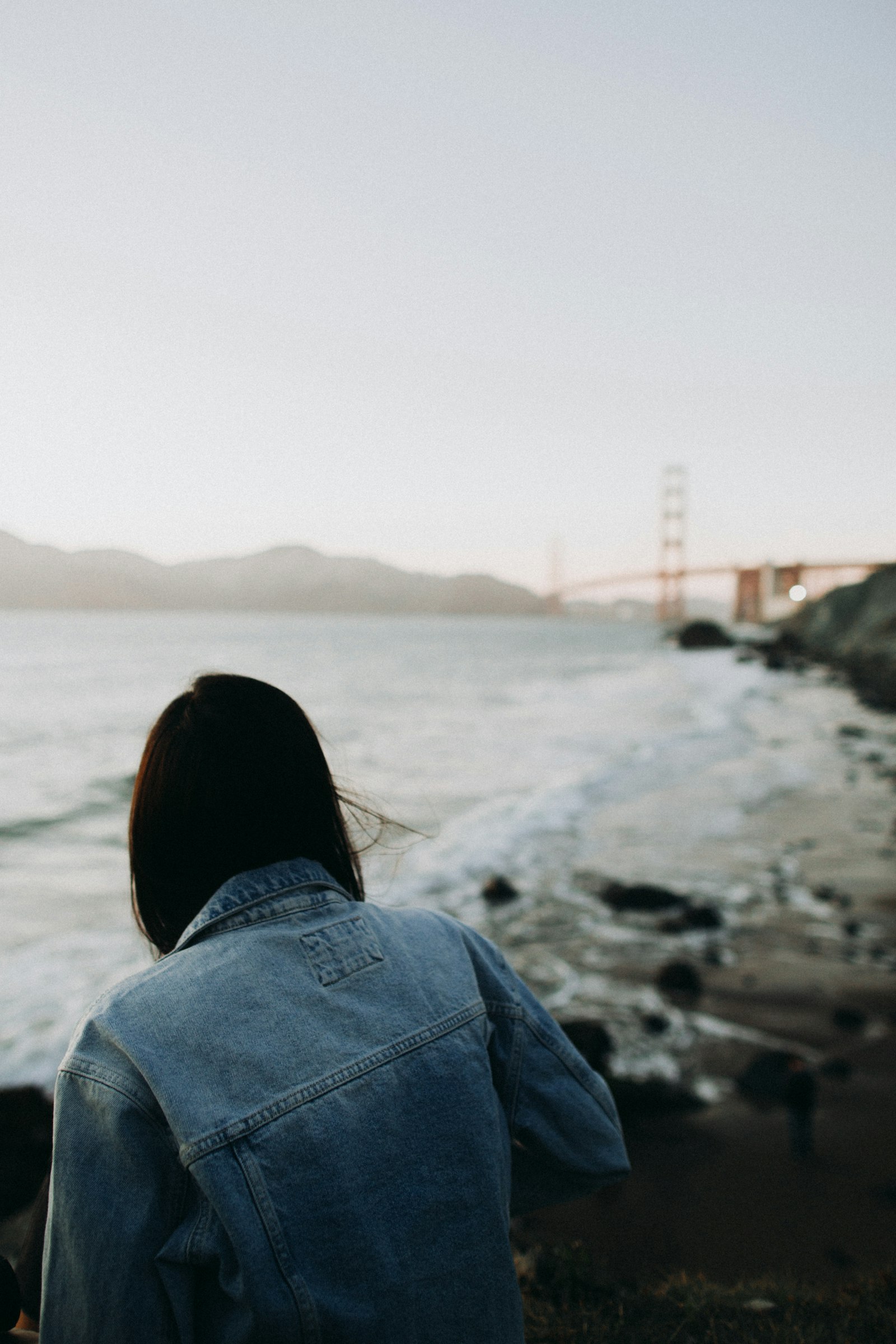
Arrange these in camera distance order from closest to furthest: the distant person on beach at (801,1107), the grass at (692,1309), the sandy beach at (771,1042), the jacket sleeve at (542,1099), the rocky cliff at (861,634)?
the jacket sleeve at (542,1099), the grass at (692,1309), the sandy beach at (771,1042), the distant person on beach at (801,1107), the rocky cliff at (861,634)

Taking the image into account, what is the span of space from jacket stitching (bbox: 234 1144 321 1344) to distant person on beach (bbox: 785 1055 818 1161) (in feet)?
7.25

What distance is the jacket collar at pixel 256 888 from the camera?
34.4 inches

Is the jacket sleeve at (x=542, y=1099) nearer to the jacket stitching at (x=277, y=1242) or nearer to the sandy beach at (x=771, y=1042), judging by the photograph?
the jacket stitching at (x=277, y=1242)

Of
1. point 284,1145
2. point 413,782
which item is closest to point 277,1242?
point 284,1145

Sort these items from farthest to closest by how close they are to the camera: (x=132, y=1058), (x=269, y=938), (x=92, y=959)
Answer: (x=92, y=959) → (x=269, y=938) → (x=132, y=1058)

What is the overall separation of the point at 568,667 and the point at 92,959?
2913cm

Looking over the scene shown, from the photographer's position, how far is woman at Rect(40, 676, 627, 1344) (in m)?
0.75

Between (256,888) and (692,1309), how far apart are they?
1.45 meters

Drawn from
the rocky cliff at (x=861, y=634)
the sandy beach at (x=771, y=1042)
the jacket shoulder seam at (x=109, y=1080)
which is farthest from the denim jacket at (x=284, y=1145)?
the rocky cliff at (x=861, y=634)

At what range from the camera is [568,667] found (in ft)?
108

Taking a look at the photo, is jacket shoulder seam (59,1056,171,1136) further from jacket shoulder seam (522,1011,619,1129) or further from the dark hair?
jacket shoulder seam (522,1011,619,1129)

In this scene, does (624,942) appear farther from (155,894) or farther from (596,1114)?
(155,894)

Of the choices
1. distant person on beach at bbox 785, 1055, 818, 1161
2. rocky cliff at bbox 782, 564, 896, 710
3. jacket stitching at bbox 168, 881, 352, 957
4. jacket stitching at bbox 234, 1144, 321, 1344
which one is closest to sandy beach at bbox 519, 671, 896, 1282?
distant person on beach at bbox 785, 1055, 818, 1161

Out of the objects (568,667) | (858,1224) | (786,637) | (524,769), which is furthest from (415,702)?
(786,637)
